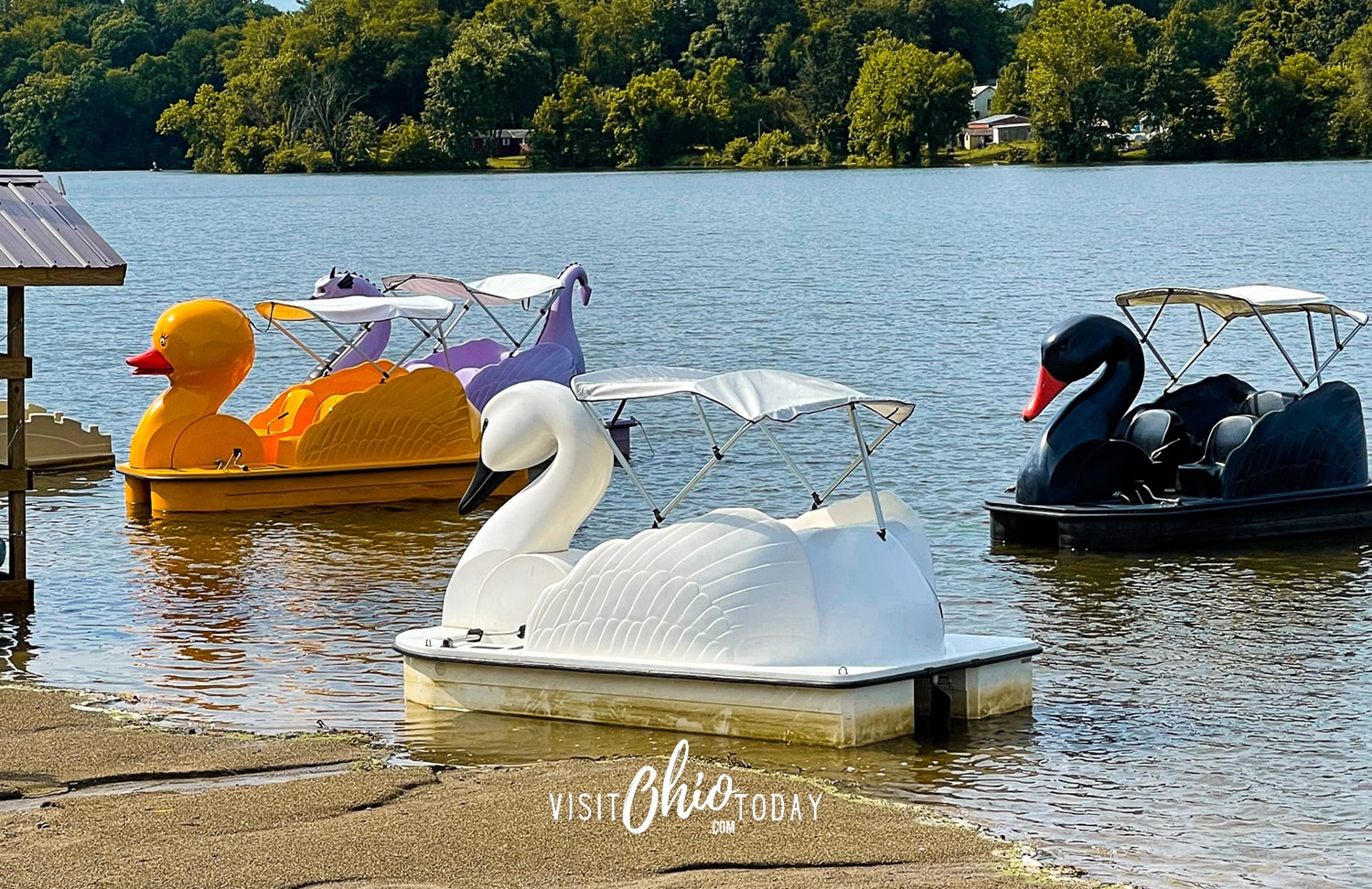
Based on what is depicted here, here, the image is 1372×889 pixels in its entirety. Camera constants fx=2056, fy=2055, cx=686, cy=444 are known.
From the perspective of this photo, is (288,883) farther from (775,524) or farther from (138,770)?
(775,524)

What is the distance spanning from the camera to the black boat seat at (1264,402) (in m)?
17.8

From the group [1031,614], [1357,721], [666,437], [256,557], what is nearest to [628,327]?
[666,437]

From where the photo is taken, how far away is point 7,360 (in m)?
13.9

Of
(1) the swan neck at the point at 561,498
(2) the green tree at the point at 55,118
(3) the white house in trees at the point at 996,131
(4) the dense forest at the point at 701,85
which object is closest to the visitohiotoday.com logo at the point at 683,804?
(1) the swan neck at the point at 561,498

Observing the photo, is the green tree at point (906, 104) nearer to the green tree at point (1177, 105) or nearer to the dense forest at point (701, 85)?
the dense forest at point (701, 85)

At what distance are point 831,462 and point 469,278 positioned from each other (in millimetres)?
33116

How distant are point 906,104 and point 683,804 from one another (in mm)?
139821

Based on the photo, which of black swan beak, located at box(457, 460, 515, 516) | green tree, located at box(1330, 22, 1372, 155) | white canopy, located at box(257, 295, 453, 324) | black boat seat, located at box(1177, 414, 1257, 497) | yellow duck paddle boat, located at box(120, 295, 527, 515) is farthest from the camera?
green tree, located at box(1330, 22, 1372, 155)

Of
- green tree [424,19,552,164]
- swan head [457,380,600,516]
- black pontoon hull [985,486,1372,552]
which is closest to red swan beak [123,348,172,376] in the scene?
swan head [457,380,600,516]

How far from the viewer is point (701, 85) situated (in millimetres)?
154250

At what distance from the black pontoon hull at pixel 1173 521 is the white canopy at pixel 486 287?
6298mm

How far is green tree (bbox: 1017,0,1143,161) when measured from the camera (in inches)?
5438

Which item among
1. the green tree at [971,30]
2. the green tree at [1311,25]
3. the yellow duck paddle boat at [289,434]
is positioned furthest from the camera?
the green tree at [971,30]

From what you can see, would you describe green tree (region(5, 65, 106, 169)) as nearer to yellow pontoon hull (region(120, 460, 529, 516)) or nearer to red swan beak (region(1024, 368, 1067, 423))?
yellow pontoon hull (region(120, 460, 529, 516))
